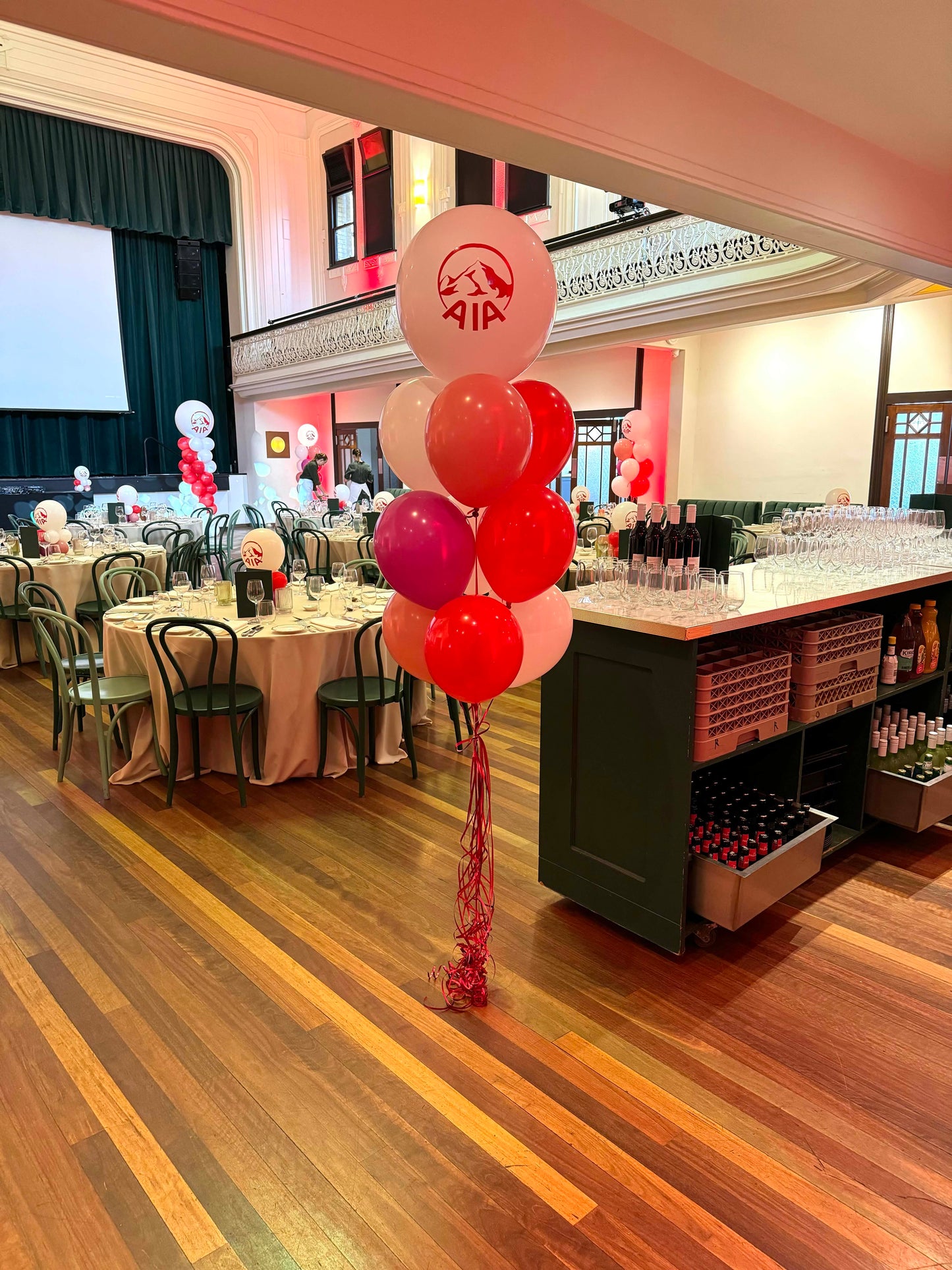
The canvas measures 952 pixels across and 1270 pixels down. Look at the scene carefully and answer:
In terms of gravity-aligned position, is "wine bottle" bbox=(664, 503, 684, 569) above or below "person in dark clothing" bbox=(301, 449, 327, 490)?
below

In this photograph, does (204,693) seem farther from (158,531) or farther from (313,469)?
(313,469)

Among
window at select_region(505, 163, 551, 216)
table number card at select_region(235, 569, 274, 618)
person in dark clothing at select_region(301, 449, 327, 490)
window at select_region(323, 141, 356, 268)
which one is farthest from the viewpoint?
window at select_region(323, 141, 356, 268)

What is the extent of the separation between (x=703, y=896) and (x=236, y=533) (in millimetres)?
12705

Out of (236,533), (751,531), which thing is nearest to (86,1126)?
(751,531)

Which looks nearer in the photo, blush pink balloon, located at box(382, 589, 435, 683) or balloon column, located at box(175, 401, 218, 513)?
blush pink balloon, located at box(382, 589, 435, 683)

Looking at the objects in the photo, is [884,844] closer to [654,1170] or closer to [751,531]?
[654,1170]

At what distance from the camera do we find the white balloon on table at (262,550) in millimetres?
4785

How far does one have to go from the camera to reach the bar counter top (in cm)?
270

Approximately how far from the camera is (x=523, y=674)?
259 centimetres

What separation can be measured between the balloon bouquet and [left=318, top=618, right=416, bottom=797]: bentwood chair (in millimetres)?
1783

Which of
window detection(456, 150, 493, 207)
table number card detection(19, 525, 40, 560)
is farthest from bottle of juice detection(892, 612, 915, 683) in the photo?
window detection(456, 150, 493, 207)

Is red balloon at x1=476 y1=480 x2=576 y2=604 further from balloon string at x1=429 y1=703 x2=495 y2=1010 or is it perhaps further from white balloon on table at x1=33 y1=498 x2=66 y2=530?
white balloon on table at x1=33 y1=498 x2=66 y2=530

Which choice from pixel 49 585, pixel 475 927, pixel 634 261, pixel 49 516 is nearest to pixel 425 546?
pixel 475 927

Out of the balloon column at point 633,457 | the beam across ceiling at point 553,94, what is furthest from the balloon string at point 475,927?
the balloon column at point 633,457
